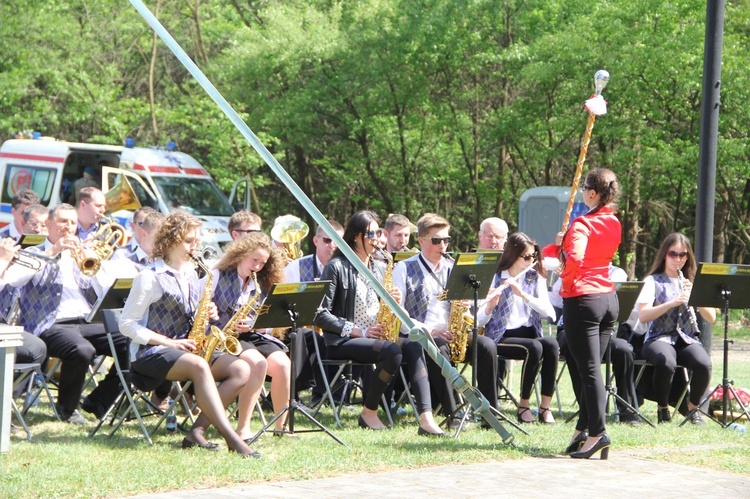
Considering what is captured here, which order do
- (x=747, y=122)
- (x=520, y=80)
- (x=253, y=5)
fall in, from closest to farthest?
(x=747, y=122), (x=520, y=80), (x=253, y=5)

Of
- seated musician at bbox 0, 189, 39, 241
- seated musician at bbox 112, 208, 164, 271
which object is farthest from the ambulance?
seated musician at bbox 112, 208, 164, 271

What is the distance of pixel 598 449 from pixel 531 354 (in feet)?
6.36

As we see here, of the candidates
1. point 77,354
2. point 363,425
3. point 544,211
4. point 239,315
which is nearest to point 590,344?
point 363,425

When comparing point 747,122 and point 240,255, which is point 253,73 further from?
point 240,255

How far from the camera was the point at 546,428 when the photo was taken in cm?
829

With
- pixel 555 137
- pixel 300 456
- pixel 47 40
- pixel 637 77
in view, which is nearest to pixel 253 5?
pixel 47 40

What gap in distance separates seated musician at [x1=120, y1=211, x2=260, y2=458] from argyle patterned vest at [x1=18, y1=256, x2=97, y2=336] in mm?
1126

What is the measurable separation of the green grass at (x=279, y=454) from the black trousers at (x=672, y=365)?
0.43 m

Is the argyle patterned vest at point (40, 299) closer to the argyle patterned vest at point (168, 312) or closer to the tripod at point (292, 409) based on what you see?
the argyle patterned vest at point (168, 312)

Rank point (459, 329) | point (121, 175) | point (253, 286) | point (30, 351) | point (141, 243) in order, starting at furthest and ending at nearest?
point (121, 175), point (141, 243), point (459, 329), point (253, 286), point (30, 351)

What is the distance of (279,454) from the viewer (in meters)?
6.76

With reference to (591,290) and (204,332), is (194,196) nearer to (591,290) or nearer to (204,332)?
(204,332)

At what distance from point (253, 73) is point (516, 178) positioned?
248 inches

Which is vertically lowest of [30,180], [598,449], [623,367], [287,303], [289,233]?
[598,449]
